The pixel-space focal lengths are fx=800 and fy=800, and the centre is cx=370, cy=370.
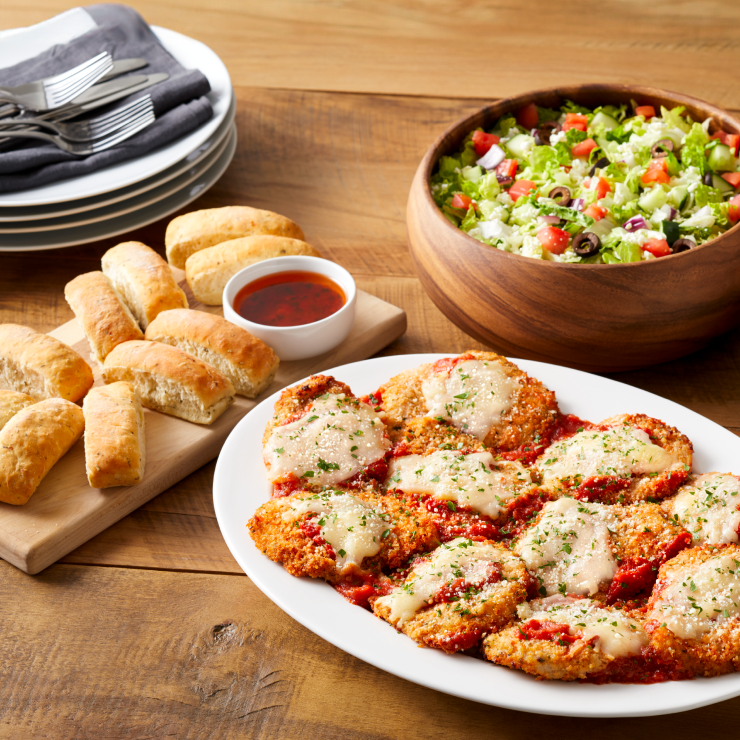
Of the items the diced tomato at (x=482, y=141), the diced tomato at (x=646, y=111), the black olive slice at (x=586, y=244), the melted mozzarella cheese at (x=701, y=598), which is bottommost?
the melted mozzarella cheese at (x=701, y=598)

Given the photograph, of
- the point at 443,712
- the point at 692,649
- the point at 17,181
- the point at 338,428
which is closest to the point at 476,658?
the point at 443,712

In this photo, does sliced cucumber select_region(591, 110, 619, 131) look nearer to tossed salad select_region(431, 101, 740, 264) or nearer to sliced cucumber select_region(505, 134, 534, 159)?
tossed salad select_region(431, 101, 740, 264)

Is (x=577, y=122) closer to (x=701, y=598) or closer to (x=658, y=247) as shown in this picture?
(x=658, y=247)

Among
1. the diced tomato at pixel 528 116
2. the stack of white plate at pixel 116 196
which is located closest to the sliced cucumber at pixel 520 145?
the diced tomato at pixel 528 116

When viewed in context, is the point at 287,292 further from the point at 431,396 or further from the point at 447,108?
the point at 447,108

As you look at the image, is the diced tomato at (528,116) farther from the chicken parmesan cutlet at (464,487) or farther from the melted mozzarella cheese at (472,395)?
the chicken parmesan cutlet at (464,487)

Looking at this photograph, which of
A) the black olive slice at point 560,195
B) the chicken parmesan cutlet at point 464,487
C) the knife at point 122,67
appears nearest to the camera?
the chicken parmesan cutlet at point 464,487
